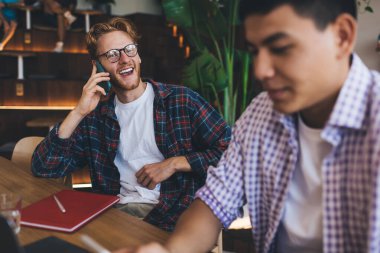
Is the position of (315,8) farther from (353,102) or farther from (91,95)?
(91,95)

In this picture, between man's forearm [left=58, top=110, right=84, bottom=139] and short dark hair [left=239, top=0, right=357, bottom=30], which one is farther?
man's forearm [left=58, top=110, right=84, bottom=139]

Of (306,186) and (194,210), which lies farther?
(194,210)

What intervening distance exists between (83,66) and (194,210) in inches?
197

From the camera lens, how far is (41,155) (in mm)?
1807

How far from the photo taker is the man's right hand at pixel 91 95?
181 centimetres

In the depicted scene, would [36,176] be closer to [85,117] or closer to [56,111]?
[85,117]

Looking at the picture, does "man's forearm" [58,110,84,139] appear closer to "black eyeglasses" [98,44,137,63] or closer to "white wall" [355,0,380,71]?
"black eyeglasses" [98,44,137,63]

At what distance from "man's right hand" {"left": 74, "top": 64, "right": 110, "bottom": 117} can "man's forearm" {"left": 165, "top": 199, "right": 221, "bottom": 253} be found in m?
0.81

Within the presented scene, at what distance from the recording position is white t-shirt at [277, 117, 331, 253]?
3.26 ft

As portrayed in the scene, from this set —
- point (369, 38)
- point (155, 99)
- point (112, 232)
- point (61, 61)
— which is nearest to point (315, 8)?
point (112, 232)

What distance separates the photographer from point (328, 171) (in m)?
0.93

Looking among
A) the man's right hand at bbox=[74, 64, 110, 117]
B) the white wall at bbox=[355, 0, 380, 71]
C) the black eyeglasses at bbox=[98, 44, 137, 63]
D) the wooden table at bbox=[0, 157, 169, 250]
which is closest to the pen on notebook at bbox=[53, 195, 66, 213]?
the wooden table at bbox=[0, 157, 169, 250]

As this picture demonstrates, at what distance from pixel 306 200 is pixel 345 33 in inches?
15.2

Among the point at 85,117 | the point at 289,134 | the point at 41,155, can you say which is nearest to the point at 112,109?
the point at 85,117
